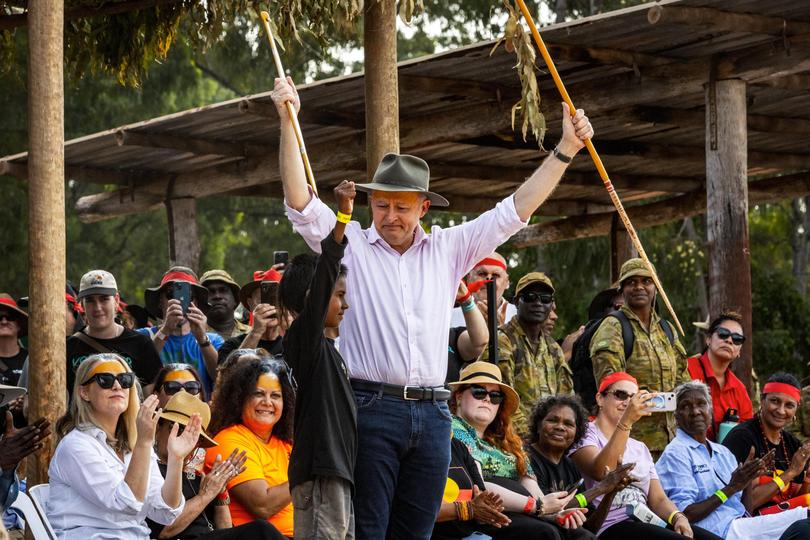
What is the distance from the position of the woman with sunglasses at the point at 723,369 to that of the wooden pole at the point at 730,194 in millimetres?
314

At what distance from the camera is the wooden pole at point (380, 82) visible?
7.80 metres

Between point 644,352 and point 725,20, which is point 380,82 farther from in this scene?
point 725,20

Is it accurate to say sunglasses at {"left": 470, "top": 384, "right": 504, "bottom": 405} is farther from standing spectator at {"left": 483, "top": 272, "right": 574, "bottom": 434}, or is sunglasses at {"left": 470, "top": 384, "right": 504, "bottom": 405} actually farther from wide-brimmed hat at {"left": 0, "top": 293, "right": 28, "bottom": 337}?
wide-brimmed hat at {"left": 0, "top": 293, "right": 28, "bottom": 337}

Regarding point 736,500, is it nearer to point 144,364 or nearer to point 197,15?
point 144,364

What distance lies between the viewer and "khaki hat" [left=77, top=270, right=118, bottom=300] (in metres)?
8.59

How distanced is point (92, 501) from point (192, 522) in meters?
0.52

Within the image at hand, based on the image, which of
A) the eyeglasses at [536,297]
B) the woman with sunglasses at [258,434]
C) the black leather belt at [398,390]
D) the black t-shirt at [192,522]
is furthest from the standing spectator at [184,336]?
the black leather belt at [398,390]

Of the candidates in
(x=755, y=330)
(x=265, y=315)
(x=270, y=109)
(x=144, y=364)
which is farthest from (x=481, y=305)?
(x=755, y=330)

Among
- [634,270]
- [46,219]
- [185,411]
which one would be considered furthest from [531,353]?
[46,219]

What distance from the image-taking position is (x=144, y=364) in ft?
28.0

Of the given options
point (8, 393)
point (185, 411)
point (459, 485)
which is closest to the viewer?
point (8, 393)

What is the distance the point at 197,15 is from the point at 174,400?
2.57 metres

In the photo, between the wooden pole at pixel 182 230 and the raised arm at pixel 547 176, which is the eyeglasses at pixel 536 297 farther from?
the wooden pole at pixel 182 230

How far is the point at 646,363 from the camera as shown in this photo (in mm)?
9633
